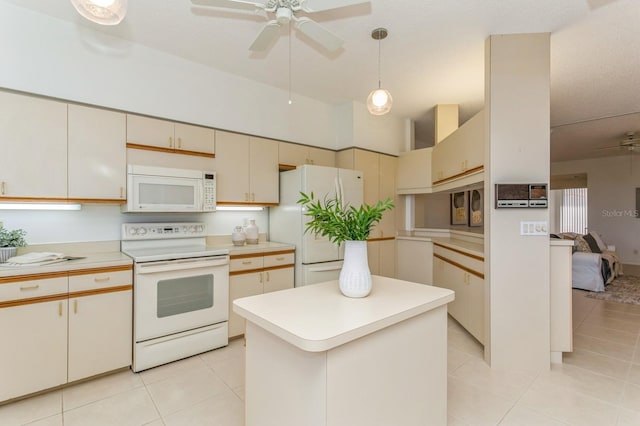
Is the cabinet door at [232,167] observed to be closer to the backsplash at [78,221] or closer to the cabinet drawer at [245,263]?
the backsplash at [78,221]

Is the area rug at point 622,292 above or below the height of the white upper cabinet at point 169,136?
below

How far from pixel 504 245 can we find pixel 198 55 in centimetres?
326

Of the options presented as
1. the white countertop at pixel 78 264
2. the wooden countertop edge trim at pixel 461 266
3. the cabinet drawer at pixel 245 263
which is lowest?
the wooden countertop edge trim at pixel 461 266

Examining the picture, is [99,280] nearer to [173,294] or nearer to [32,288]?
[32,288]

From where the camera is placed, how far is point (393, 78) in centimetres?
337

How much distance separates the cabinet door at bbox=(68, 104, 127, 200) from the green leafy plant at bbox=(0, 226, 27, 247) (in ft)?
1.45

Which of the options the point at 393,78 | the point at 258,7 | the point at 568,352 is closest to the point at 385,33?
the point at 393,78

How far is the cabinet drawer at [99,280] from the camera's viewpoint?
7.29ft

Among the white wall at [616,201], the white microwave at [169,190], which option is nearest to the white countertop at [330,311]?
the white microwave at [169,190]

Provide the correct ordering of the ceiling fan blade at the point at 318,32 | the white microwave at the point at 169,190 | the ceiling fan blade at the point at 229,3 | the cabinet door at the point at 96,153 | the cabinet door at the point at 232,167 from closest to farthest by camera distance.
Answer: the ceiling fan blade at the point at 229,3 → the ceiling fan blade at the point at 318,32 → the cabinet door at the point at 96,153 → the white microwave at the point at 169,190 → the cabinet door at the point at 232,167

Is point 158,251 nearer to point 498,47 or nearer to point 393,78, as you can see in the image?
point 393,78

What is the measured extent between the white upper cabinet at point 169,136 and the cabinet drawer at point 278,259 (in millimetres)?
1225

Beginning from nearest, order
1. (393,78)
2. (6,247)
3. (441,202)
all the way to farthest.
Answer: (6,247) → (393,78) → (441,202)

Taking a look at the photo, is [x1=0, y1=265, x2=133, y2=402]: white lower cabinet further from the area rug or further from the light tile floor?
the area rug
